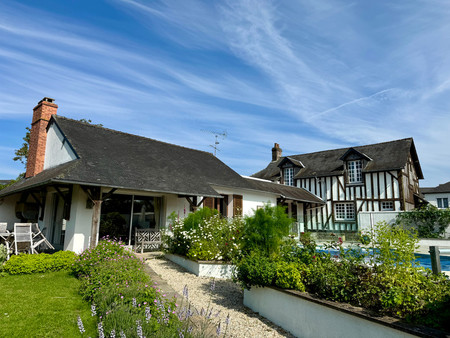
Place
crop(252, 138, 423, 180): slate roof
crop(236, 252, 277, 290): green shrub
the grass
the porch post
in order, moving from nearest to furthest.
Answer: the grass
crop(236, 252, 277, 290): green shrub
the porch post
crop(252, 138, 423, 180): slate roof

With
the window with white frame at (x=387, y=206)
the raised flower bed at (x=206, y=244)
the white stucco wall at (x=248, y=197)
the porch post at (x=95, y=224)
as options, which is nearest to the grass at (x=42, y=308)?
the porch post at (x=95, y=224)

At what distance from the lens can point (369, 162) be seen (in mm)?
21062

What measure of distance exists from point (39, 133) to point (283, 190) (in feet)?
47.6

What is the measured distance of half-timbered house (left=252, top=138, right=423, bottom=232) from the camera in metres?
19.5

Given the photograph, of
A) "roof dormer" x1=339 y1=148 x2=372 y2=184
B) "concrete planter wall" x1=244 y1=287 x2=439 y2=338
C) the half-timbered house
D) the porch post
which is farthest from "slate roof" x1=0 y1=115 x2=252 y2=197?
"roof dormer" x1=339 y1=148 x2=372 y2=184

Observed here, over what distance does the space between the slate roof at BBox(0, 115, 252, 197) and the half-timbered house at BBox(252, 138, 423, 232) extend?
9.51 metres

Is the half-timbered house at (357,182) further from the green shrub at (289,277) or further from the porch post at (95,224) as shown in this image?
the green shrub at (289,277)

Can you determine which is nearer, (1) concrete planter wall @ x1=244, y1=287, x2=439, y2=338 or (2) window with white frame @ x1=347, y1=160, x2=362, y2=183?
(1) concrete planter wall @ x1=244, y1=287, x2=439, y2=338

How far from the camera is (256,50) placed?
823 cm

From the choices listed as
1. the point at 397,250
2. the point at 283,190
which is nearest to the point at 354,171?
the point at 283,190

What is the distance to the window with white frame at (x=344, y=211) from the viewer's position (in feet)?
68.6

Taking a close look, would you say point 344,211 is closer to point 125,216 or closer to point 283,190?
point 283,190

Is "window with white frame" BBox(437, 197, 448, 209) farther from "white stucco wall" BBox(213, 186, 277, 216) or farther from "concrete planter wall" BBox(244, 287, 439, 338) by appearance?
"concrete planter wall" BBox(244, 287, 439, 338)

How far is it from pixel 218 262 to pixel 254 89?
6464mm
